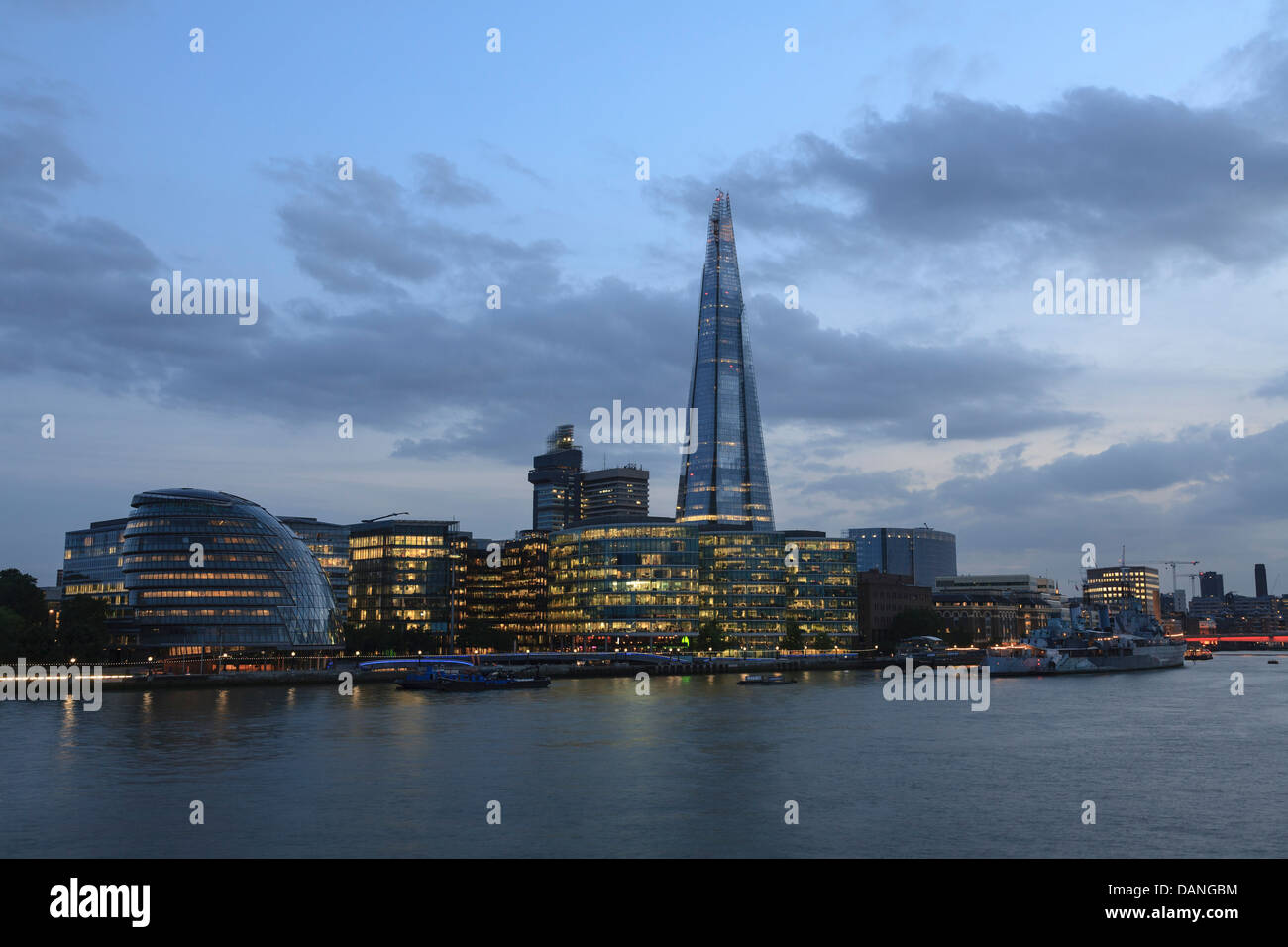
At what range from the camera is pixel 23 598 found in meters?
133

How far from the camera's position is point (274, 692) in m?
110

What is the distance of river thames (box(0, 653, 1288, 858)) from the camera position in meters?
34.7

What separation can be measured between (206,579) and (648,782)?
105427 mm

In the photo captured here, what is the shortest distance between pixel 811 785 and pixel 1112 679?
102773 millimetres

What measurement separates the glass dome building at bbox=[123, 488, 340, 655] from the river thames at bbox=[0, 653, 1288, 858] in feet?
174

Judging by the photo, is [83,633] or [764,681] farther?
[764,681]

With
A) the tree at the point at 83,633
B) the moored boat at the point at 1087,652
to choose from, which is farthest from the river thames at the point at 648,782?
the moored boat at the point at 1087,652

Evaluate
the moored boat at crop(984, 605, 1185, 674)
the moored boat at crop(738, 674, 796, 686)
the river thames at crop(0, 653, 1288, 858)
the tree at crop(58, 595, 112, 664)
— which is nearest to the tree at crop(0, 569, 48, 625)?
the tree at crop(58, 595, 112, 664)

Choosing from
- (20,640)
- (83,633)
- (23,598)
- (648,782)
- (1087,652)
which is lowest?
(1087,652)

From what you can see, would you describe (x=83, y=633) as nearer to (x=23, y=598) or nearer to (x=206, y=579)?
(x=206, y=579)

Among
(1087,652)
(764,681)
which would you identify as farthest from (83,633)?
(1087,652)

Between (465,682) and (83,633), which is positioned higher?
(83,633)

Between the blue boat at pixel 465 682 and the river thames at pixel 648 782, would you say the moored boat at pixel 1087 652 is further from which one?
the blue boat at pixel 465 682
